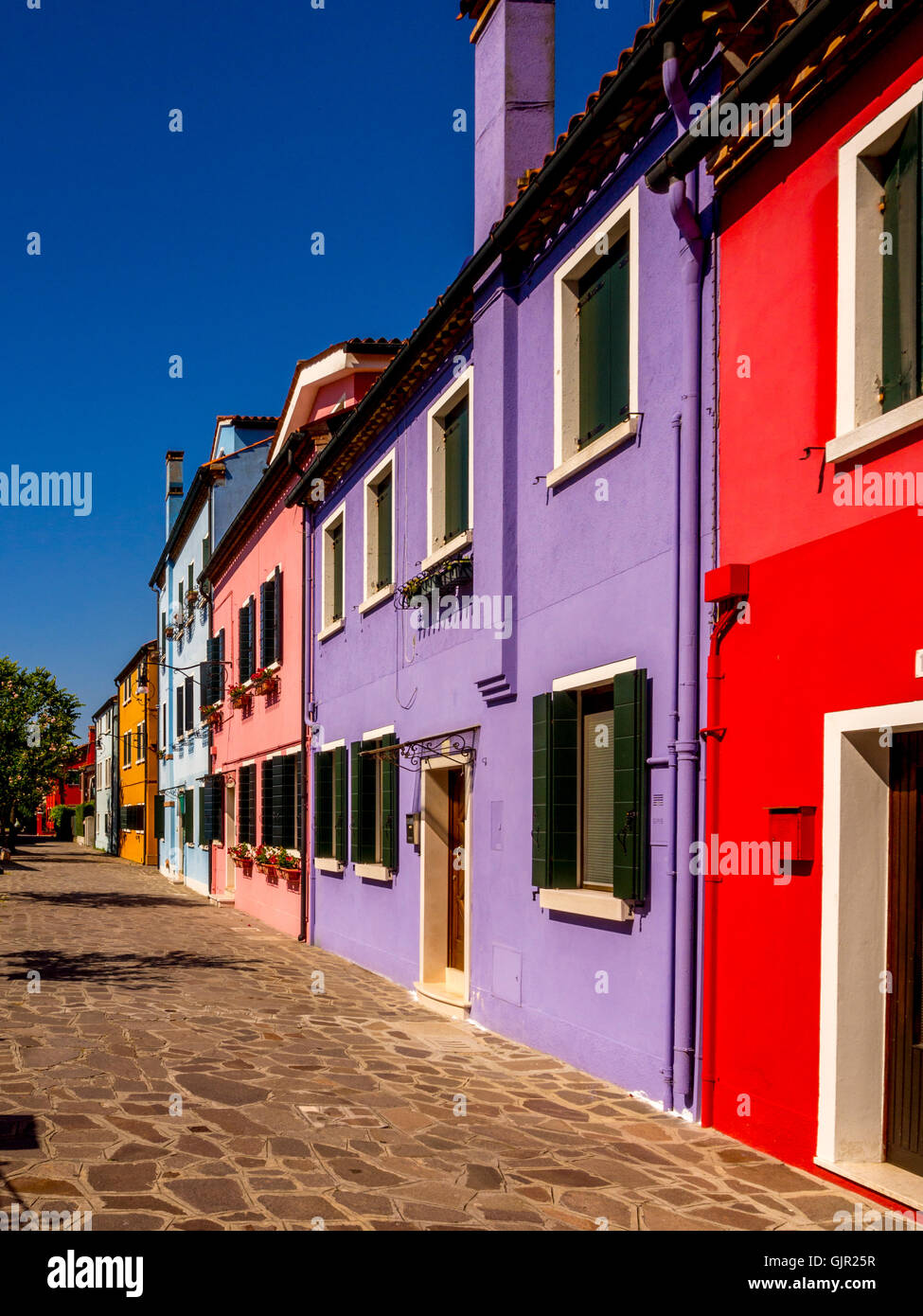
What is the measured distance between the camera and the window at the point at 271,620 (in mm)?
20234

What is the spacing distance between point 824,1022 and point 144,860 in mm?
40741

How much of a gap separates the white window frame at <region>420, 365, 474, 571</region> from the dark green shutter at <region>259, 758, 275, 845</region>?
8984 mm

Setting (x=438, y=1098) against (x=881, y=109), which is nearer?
(x=881, y=109)

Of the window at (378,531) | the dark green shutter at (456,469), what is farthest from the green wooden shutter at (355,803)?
the dark green shutter at (456,469)

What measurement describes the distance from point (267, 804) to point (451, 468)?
1020cm

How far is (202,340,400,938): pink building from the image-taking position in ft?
58.7

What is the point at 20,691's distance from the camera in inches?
2178

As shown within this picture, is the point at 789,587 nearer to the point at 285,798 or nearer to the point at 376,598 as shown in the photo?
the point at 376,598

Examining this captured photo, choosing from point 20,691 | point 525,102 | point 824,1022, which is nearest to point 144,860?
point 20,691

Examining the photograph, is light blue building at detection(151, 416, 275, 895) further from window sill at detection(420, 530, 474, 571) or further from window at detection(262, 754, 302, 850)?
window sill at detection(420, 530, 474, 571)

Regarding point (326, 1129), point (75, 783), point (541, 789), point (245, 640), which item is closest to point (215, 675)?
point (245, 640)

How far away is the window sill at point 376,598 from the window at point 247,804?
845 cm

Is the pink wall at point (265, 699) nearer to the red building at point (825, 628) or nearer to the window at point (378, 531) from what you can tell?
the window at point (378, 531)

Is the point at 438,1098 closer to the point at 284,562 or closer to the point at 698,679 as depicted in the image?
the point at 698,679
